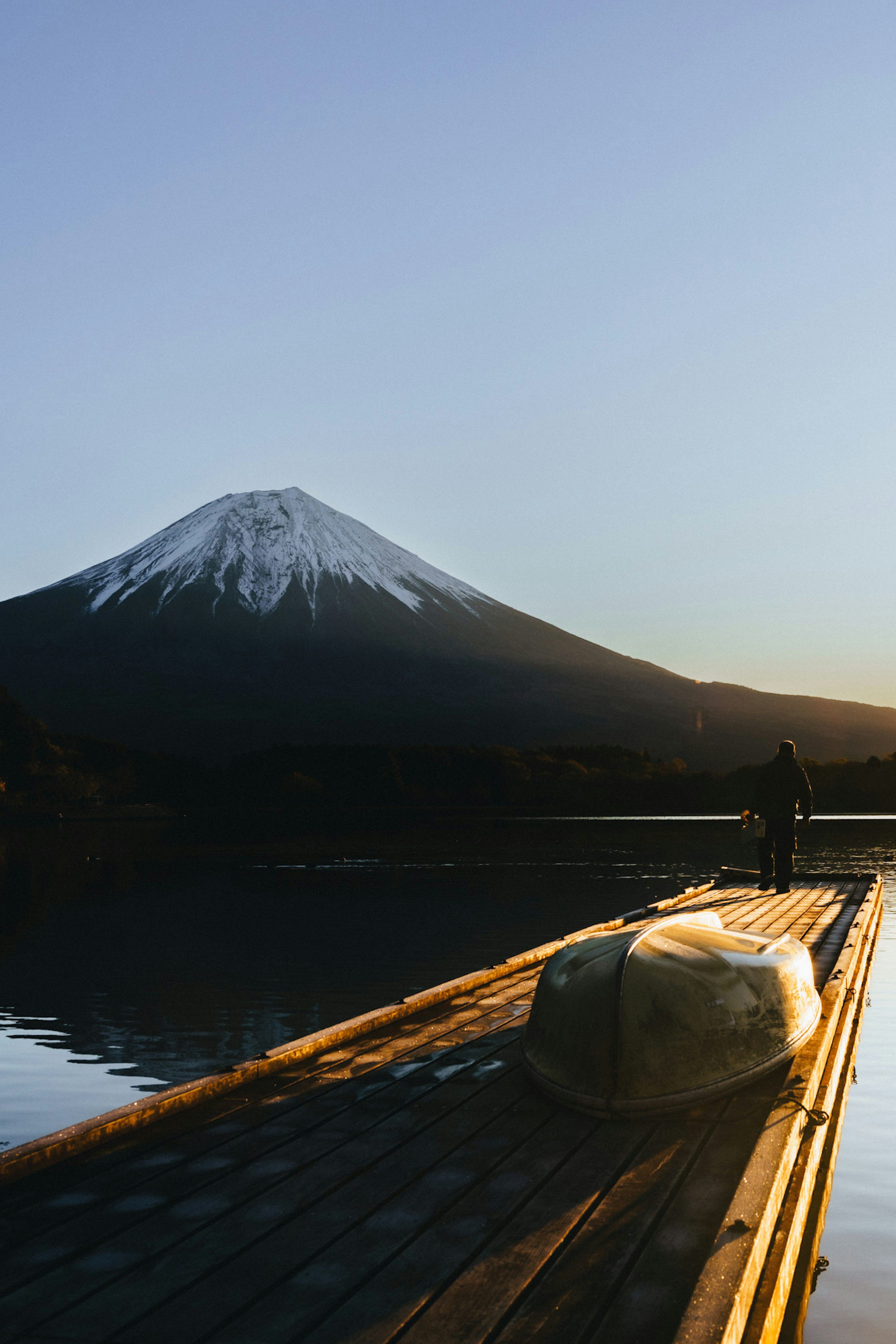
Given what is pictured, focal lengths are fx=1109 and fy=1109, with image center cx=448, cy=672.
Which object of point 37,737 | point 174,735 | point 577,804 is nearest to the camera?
point 37,737

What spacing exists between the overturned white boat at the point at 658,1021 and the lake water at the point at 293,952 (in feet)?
3.15

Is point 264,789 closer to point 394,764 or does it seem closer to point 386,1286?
point 394,764

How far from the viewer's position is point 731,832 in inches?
2215

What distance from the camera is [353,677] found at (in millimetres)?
169375

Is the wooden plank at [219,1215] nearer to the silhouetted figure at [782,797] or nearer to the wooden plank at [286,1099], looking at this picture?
the wooden plank at [286,1099]

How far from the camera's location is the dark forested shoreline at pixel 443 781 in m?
93.4

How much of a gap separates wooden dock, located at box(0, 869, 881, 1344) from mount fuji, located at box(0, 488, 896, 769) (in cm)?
14078

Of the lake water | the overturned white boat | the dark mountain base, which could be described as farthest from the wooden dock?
the dark mountain base

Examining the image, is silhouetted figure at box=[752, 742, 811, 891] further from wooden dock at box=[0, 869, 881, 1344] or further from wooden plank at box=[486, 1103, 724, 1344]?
wooden plank at box=[486, 1103, 724, 1344]

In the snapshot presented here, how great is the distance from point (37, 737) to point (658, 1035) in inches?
2952

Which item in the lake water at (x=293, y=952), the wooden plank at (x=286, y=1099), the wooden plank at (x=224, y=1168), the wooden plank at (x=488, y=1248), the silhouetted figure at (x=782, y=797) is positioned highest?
the silhouetted figure at (x=782, y=797)

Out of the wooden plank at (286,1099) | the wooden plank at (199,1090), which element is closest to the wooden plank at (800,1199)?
the wooden plank at (286,1099)

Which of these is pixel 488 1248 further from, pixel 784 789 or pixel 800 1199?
pixel 784 789

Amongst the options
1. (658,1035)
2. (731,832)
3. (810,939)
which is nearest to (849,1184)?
(658,1035)
